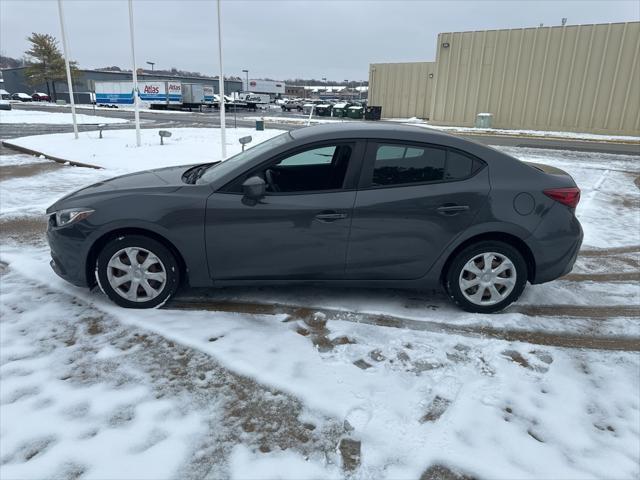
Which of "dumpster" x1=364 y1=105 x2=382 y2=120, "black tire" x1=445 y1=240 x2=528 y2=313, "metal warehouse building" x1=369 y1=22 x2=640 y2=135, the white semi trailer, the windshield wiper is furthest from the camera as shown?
the white semi trailer

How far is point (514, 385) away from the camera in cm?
306

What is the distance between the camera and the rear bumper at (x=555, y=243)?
12.8 ft

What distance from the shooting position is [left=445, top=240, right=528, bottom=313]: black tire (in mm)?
3885

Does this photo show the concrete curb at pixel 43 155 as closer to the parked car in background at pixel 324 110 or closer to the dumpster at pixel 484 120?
the dumpster at pixel 484 120

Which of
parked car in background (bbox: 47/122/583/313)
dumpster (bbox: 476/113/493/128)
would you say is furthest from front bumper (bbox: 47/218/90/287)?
dumpster (bbox: 476/113/493/128)

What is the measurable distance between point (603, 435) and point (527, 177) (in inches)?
82.3

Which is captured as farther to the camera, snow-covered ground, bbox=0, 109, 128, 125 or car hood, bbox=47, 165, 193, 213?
snow-covered ground, bbox=0, 109, 128, 125

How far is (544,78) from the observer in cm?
2720

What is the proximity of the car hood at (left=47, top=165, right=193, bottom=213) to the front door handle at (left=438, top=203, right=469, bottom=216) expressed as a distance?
2.19 m

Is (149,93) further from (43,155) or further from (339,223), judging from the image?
(339,223)

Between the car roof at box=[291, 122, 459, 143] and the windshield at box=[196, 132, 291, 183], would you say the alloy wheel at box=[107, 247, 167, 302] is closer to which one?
the windshield at box=[196, 132, 291, 183]

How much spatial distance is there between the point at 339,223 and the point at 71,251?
223 cm

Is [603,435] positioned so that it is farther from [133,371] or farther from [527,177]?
[133,371]

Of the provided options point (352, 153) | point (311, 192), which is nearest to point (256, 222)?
point (311, 192)
